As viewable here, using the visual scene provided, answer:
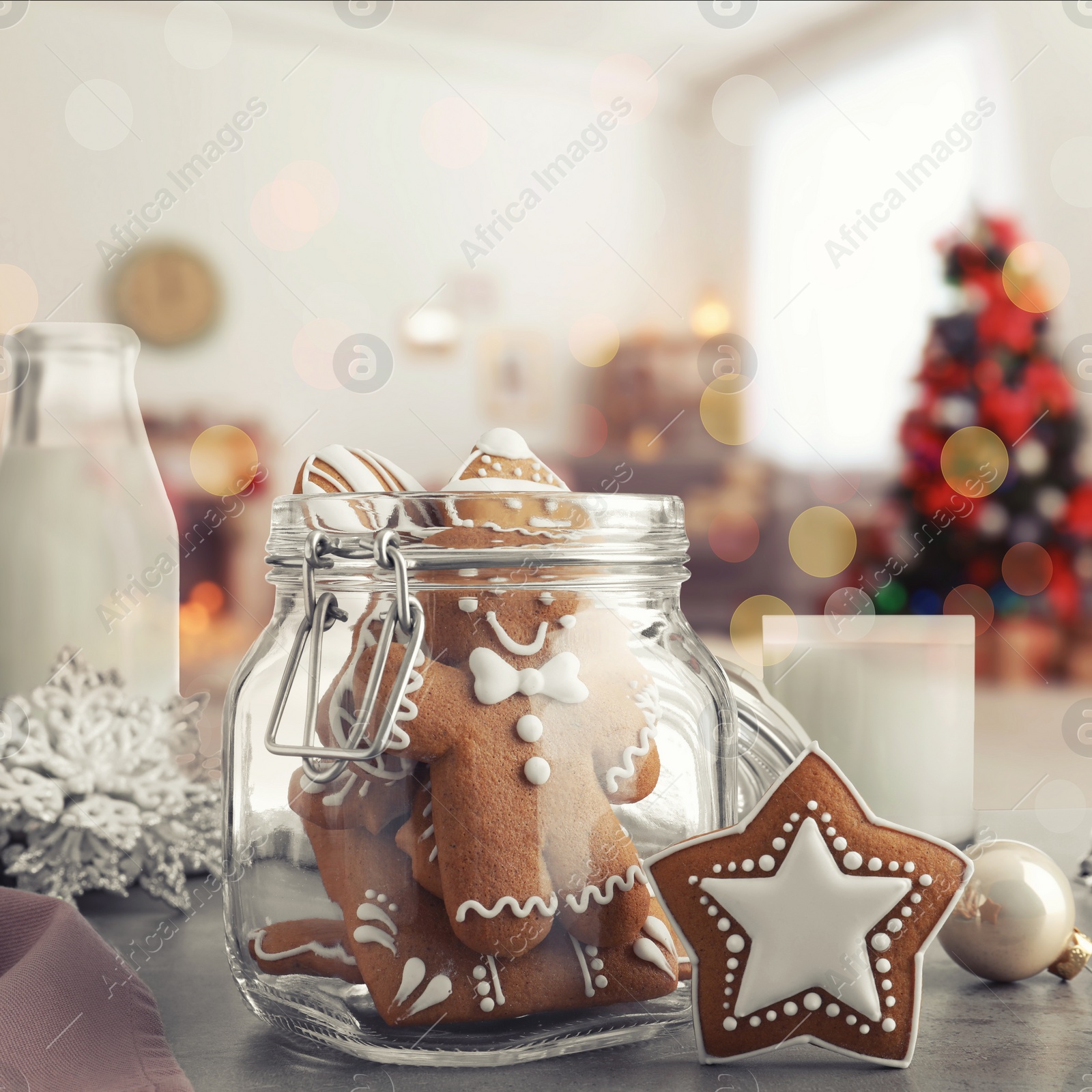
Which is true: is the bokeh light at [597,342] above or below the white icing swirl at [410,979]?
above

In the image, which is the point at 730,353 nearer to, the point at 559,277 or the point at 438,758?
the point at 559,277

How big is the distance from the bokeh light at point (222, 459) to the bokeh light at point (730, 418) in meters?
1.50

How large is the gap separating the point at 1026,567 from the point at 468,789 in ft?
8.94

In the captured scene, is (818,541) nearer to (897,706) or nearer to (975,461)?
(975,461)

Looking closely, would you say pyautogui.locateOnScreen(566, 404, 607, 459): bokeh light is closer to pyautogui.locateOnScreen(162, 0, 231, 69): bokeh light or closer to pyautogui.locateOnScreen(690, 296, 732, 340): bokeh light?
pyautogui.locateOnScreen(690, 296, 732, 340): bokeh light

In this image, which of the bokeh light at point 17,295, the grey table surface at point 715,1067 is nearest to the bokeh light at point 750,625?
the bokeh light at point 17,295

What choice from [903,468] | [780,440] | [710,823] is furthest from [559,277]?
[710,823]

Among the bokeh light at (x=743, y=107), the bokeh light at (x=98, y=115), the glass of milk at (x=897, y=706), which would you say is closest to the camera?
the glass of milk at (x=897, y=706)

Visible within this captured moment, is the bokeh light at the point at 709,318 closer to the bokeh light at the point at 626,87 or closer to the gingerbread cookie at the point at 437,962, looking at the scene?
the bokeh light at the point at 626,87

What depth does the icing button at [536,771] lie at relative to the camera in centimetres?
40

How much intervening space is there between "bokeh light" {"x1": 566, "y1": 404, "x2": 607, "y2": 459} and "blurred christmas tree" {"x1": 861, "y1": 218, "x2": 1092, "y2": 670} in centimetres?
110

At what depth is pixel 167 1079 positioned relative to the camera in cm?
38

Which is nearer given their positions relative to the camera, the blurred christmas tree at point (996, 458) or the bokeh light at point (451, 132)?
the blurred christmas tree at point (996, 458)

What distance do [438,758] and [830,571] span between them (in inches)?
128
